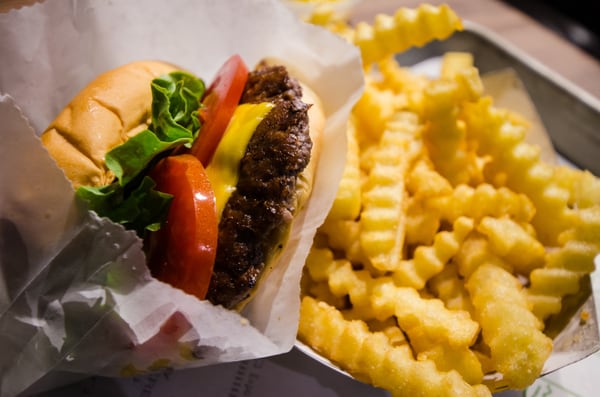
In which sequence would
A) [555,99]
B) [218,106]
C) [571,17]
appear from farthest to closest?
1. [571,17]
2. [555,99]
3. [218,106]

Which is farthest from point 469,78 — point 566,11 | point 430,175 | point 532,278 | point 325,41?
point 566,11

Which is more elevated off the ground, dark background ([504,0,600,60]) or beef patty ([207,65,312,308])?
beef patty ([207,65,312,308])

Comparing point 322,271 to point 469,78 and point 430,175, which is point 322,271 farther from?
point 469,78

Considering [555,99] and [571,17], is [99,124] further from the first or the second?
[571,17]

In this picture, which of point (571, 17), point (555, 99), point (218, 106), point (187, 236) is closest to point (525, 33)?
point (571, 17)

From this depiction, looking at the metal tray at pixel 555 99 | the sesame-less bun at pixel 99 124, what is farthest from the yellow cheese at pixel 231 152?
the metal tray at pixel 555 99

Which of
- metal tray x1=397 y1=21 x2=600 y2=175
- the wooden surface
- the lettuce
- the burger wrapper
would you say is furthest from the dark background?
the lettuce

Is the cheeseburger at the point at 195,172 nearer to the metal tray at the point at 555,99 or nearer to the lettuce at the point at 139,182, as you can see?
the lettuce at the point at 139,182

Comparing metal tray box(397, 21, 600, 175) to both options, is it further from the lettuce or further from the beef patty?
the lettuce
